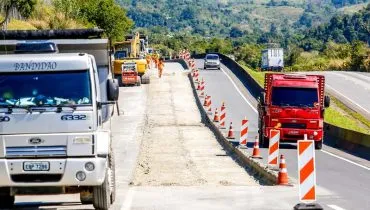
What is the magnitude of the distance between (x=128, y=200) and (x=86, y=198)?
194cm

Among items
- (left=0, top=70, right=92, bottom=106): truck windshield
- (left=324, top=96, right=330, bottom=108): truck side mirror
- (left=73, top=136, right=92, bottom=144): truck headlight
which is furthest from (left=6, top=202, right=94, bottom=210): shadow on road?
(left=324, top=96, right=330, bottom=108): truck side mirror

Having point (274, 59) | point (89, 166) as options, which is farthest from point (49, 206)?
point (274, 59)

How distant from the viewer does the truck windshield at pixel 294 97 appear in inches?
1186

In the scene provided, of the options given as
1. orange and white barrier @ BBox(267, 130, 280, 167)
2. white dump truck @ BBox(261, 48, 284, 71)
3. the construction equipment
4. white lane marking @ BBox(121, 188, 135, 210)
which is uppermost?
white lane marking @ BBox(121, 188, 135, 210)

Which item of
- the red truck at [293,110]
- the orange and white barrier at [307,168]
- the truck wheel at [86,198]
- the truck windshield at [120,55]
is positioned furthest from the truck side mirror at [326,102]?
the truck windshield at [120,55]

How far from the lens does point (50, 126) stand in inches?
514

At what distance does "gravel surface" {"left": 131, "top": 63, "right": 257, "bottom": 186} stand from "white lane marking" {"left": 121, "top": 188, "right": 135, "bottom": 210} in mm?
2269

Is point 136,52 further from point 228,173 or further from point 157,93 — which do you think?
point 228,173

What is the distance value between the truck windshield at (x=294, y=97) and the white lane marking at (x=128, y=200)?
42.8ft

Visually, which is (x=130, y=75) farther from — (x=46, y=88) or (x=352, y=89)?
(x=46, y=88)

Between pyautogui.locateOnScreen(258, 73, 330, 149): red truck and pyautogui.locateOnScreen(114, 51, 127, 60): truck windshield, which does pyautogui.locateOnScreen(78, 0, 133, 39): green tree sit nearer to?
pyautogui.locateOnScreen(114, 51, 127, 60): truck windshield

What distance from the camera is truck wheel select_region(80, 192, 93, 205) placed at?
13945mm

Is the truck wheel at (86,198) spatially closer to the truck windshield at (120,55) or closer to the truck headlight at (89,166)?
the truck headlight at (89,166)

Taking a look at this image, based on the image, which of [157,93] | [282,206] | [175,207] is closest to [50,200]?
[175,207]
